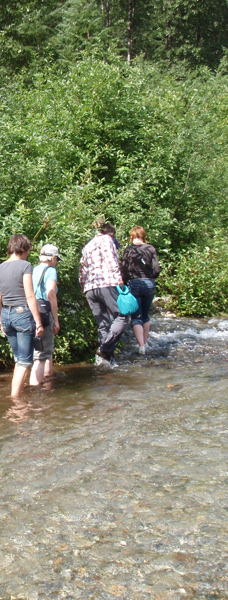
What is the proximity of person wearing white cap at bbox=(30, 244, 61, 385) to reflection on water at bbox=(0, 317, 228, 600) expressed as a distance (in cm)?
34

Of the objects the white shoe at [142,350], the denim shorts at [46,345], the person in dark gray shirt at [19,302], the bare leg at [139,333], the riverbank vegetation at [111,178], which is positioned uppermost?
the riverbank vegetation at [111,178]

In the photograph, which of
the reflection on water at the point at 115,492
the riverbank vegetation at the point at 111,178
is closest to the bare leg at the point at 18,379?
the reflection on water at the point at 115,492

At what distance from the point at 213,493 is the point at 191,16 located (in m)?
41.0

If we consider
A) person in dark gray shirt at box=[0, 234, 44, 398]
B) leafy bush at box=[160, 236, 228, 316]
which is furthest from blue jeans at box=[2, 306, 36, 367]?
leafy bush at box=[160, 236, 228, 316]

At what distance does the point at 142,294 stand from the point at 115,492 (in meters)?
5.35

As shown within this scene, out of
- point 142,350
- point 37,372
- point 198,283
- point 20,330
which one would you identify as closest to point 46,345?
point 37,372

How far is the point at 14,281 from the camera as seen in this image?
20.2ft

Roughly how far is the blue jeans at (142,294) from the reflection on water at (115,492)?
213cm

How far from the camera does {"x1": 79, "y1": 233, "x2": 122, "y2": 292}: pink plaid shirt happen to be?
26.9 feet

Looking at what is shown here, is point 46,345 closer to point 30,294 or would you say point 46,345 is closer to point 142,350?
point 30,294

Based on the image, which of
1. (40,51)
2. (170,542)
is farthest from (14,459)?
(40,51)

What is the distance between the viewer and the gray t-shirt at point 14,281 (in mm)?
6141

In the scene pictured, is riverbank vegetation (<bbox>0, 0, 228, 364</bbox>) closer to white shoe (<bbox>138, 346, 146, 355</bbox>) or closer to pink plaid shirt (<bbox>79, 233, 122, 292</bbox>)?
pink plaid shirt (<bbox>79, 233, 122, 292</bbox>)

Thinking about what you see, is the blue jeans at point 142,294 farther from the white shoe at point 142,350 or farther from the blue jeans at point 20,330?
the blue jeans at point 20,330
